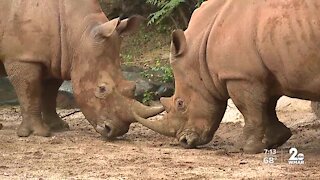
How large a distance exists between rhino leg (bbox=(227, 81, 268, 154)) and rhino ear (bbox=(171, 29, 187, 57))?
72 cm

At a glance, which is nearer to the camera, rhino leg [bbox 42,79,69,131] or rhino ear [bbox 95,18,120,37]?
rhino ear [bbox 95,18,120,37]

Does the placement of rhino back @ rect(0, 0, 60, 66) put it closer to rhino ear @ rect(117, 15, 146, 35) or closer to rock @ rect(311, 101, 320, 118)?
rhino ear @ rect(117, 15, 146, 35)

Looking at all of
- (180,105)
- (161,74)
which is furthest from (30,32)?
(161,74)

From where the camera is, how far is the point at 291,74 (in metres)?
7.02

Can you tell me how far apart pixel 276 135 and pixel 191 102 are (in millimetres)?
876

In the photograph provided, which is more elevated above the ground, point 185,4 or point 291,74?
point 291,74

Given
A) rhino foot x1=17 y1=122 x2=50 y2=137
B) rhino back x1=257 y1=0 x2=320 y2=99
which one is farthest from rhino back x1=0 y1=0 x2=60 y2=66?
rhino back x1=257 y1=0 x2=320 y2=99

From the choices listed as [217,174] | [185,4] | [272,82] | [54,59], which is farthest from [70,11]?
[185,4]

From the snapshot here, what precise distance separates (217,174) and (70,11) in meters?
3.32

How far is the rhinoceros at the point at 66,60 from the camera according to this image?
870 centimetres

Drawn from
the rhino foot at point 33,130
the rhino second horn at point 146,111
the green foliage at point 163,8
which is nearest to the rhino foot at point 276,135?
the rhino second horn at point 146,111

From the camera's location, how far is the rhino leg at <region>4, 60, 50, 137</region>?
28.7 feet

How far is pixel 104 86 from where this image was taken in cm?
869

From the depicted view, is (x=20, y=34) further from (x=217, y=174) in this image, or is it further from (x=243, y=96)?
(x=217, y=174)
